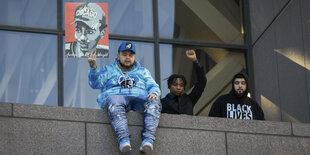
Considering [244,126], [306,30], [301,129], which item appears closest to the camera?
[244,126]

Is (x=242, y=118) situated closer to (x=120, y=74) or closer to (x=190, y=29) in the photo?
(x=120, y=74)

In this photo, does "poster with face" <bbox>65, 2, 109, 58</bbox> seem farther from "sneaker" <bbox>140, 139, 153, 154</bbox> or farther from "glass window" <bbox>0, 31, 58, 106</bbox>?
"sneaker" <bbox>140, 139, 153, 154</bbox>

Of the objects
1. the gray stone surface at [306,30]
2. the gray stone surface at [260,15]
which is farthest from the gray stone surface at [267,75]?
the gray stone surface at [306,30]

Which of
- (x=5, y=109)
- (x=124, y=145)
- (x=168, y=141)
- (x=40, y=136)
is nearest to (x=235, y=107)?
(x=168, y=141)

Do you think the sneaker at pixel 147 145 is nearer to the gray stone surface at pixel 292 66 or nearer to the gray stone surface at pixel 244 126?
the gray stone surface at pixel 244 126

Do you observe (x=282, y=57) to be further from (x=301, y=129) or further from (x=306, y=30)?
(x=301, y=129)

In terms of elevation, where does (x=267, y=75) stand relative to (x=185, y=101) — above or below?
above

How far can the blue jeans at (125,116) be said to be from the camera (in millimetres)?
9828

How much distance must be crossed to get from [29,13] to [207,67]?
12.2 ft

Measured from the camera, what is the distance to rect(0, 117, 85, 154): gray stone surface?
9.78 metres

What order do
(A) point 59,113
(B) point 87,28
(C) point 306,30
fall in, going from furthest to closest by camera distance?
(B) point 87,28
(C) point 306,30
(A) point 59,113

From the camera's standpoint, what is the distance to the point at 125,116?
1000cm

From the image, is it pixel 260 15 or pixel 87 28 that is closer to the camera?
pixel 87 28

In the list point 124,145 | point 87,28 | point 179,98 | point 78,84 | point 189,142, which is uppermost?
point 87,28
